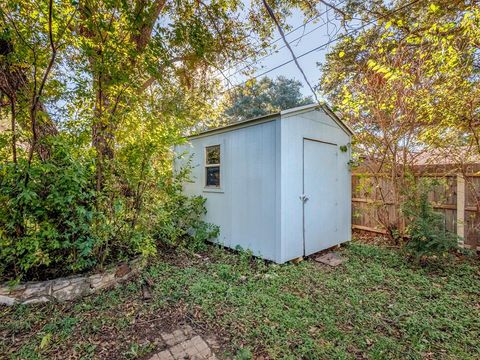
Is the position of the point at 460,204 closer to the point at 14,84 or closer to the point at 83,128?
the point at 83,128

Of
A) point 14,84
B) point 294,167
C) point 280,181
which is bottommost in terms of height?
point 280,181

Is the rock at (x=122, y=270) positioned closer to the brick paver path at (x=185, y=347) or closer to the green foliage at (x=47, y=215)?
the green foliage at (x=47, y=215)

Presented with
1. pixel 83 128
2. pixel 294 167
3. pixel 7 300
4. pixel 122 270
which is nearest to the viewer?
pixel 7 300

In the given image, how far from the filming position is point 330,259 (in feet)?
13.7

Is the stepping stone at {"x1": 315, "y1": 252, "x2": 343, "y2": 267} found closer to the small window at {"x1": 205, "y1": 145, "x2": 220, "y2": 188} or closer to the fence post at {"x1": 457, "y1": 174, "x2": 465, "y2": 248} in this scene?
the fence post at {"x1": 457, "y1": 174, "x2": 465, "y2": 248}

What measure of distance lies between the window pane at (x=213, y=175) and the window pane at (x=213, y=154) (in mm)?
129

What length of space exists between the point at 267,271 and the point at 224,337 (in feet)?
4.90

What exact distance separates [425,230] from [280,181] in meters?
2.41

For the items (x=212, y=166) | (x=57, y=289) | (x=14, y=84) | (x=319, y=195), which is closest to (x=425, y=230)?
(x=319, y=195)

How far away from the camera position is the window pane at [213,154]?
482 cm

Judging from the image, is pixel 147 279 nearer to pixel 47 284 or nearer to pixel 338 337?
pixel 47 284

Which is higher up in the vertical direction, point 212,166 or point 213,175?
point 212,166

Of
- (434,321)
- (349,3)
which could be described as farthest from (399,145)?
(434,321)

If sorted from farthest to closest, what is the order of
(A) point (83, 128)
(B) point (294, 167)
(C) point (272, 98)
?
(C) point (272, 98) < (B) point (294, 167) < (A) point (83, 128)
